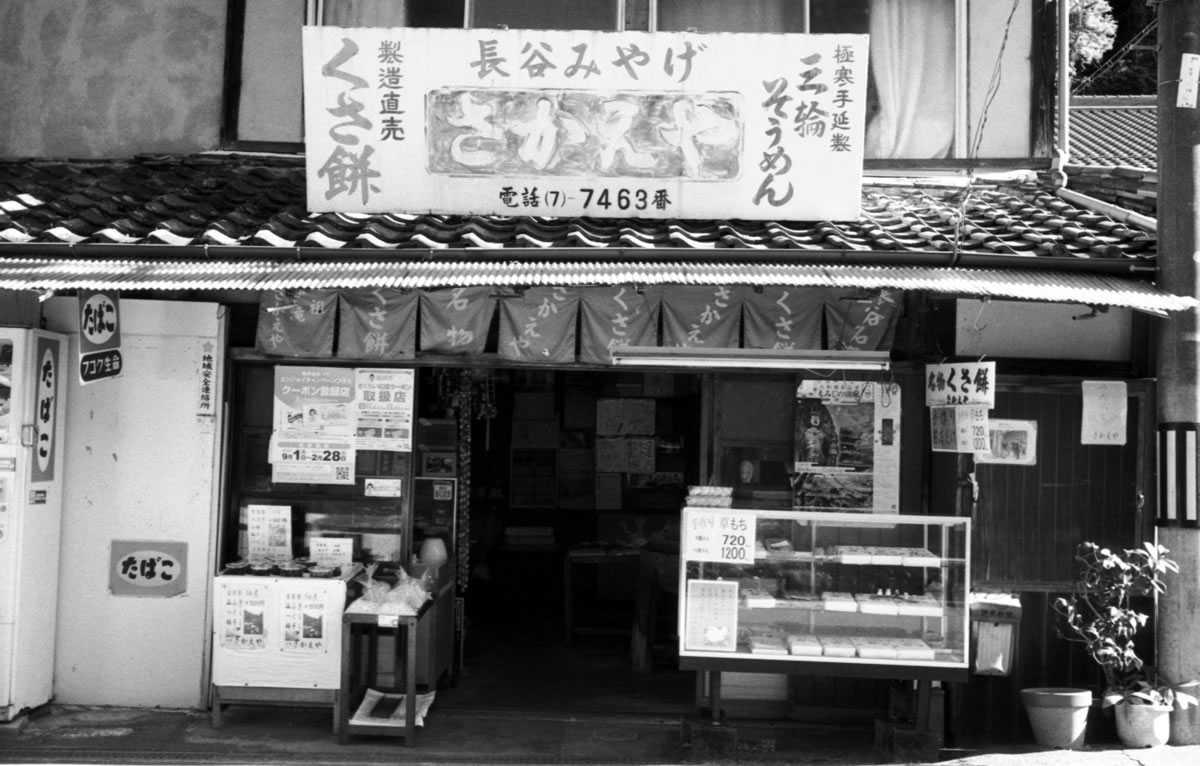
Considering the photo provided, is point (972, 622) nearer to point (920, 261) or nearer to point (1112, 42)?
point (920, 261)

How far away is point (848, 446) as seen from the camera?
8.94 metres

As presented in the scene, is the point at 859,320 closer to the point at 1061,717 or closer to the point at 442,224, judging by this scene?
the point at 1061,717

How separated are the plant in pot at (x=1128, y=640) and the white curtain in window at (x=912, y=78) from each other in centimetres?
455

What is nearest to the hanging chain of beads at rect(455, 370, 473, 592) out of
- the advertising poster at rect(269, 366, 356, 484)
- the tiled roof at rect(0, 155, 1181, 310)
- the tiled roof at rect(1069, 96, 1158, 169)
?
the advertising poster at rect(269, 366, 356, 484)

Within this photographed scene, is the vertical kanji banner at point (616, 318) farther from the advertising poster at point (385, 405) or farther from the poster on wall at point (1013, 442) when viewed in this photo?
the poster on wall at point (1013, 442)

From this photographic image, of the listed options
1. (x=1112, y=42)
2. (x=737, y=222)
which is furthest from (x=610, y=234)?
(x=1112, y=42)

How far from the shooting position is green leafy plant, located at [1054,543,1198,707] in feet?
25.6

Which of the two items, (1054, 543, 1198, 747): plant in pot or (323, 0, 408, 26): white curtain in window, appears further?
(323, 0, 408, 26): white curtain in window

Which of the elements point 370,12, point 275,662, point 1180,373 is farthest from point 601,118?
point 275,662

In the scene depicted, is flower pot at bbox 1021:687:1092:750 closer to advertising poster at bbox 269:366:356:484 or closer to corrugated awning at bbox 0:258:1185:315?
corrugated awning at bbox 0:258:1185:315

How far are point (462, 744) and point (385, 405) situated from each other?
2.82m

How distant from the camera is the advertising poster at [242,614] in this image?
8.42 m

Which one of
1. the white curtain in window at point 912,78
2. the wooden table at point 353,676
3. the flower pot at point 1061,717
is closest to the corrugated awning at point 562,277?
the wooden table at point 353,676

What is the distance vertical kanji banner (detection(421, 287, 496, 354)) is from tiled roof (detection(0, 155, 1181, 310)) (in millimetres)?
528
